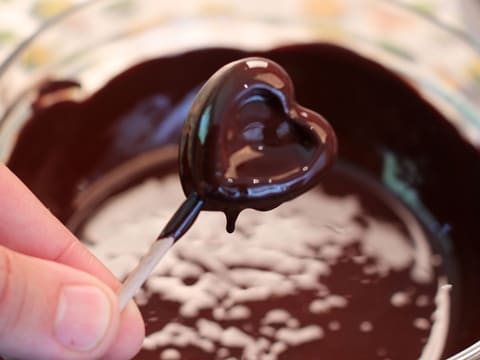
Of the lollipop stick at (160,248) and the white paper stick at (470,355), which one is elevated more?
the lollipop stick at (160,248)

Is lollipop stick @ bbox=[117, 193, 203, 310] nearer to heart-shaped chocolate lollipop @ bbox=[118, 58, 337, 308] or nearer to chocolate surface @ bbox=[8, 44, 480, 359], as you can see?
heart-shaped chocolate lollipop @ bbox=[118, 58, 337, 308]

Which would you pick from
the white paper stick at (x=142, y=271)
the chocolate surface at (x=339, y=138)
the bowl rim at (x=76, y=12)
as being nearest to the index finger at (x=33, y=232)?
the white paper stick at (x=142, y=271)

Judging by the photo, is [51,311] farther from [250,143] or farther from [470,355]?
[470,355]

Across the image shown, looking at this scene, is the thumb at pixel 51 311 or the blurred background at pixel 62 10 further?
the blurred background at pixel 62 10

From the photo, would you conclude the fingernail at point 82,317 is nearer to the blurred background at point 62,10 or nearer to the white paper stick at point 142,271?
the white paper stick at point 142,271

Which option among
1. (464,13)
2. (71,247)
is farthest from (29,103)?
(464,13)

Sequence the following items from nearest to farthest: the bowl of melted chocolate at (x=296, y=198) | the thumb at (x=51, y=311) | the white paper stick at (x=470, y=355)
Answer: the thumb at (x=51, y=311), the white paper stick at (x=470, y=355), the bowl of melted chocolate at (x=296, y=198)
